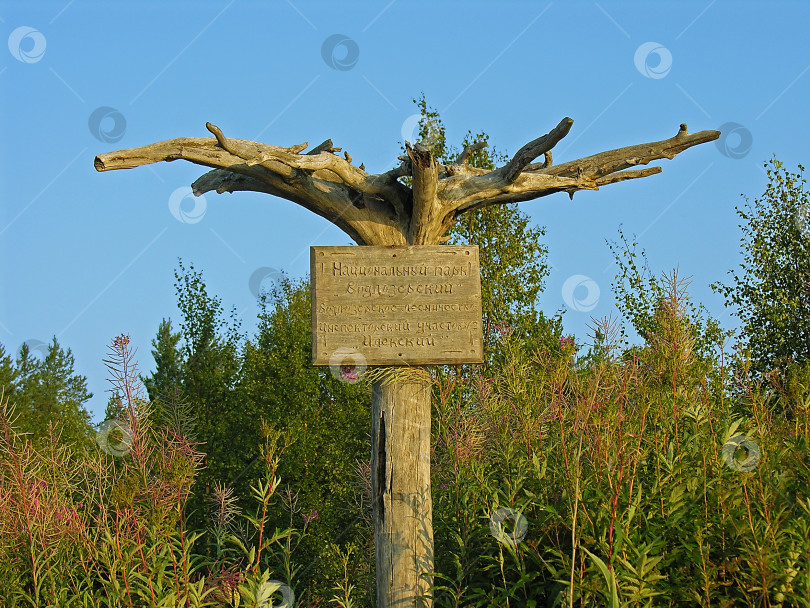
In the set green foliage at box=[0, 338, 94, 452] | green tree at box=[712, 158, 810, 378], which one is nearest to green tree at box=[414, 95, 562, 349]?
green tree at box=[712, 158, 810, 378]

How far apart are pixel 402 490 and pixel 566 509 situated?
135 cm

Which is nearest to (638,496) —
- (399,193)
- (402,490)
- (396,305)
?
(402,490)

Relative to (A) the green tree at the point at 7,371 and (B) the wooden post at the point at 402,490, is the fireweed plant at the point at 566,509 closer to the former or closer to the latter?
(B) the wooden post at the point at 402,490

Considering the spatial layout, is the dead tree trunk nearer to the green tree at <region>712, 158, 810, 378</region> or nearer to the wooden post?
the wooden post

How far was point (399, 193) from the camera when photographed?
618 centimetres

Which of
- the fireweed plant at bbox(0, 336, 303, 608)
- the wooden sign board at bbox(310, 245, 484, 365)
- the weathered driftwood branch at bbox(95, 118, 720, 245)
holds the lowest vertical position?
the fireweed plant at bbox(0, 336, 303, 608)

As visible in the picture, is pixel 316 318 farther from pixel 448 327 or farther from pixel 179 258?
pixel 179 258

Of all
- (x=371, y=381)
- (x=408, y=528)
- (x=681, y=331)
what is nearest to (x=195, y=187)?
(x=371, y=381)

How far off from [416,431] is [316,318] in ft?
3.35

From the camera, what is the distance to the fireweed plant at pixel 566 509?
3932 mm

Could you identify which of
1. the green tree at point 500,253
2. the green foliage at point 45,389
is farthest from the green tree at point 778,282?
the green foliage at point 45,389

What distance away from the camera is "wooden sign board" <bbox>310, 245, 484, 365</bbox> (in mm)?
5719

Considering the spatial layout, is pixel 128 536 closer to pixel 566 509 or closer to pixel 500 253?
pixel 566 509

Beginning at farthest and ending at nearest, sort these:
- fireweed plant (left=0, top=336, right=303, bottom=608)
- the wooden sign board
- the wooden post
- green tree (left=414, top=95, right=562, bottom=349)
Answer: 1. green tree (left=414, top=95, right=562, bottom=349)
2. the wooden sign board
3. the wooden post
4. fireweed plant (left=0, top=336, right=303, bottom=608)
